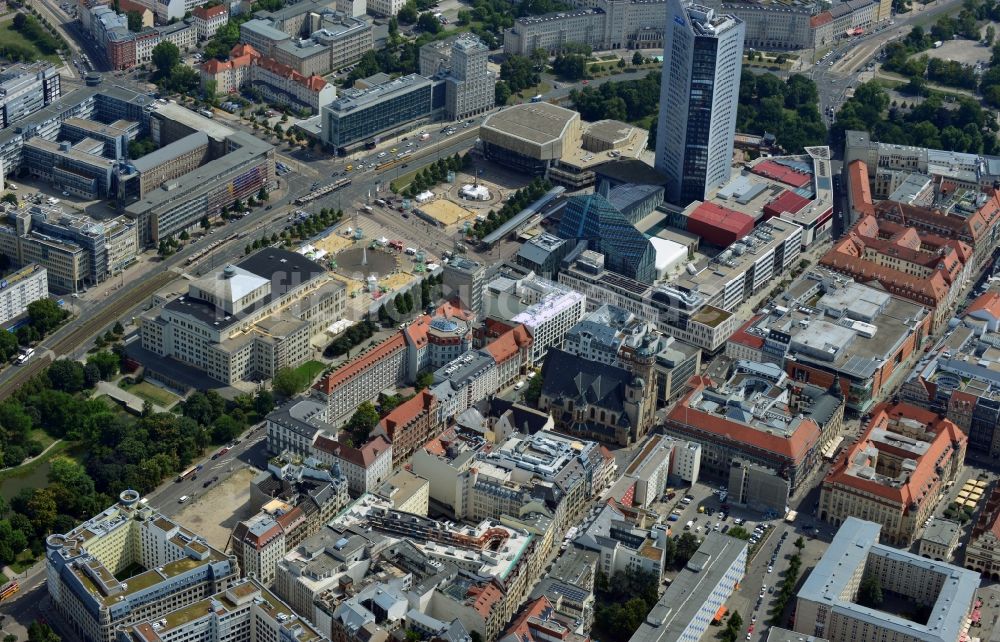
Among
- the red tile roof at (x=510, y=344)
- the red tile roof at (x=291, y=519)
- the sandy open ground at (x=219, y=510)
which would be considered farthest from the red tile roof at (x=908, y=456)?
the sandy open ground at (x=219, y=510)

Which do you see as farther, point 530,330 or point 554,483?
point 530,330

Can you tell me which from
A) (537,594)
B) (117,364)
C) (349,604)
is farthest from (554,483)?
(117,364)

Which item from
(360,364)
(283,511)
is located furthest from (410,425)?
(283,511)

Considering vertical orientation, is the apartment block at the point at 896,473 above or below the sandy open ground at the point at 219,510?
above

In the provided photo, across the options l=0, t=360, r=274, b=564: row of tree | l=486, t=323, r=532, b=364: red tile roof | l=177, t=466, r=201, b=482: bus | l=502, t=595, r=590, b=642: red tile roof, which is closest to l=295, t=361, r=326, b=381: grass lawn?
l=0, t=360, r=274, b=564: row of tree

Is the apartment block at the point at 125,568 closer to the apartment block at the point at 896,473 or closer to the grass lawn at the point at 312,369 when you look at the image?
the grass lawn at the point at 312,369

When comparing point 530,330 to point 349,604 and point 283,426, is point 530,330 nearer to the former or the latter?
point 283,426

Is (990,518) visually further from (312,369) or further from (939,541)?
(312,369)
